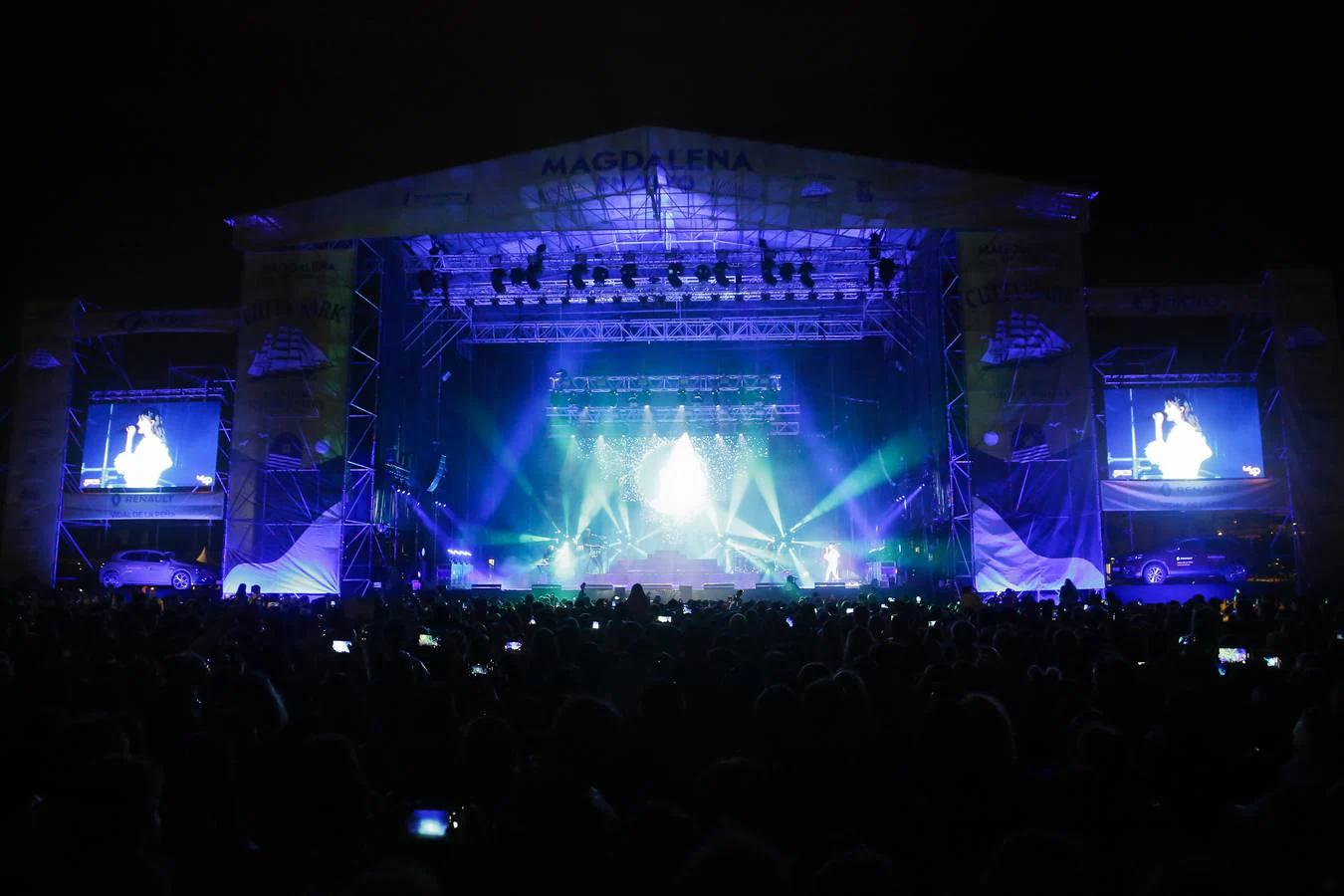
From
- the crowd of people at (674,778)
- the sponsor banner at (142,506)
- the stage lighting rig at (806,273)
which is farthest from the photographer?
the sponsor banner at (142,506)

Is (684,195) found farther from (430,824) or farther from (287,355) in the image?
(430,824)

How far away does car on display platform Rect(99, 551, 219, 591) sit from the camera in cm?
2431

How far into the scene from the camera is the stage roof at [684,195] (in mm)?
20438

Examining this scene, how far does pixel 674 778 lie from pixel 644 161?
17.9 meters

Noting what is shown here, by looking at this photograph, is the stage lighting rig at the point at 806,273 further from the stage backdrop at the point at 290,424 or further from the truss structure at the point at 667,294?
the stage backdrop at the point at 290,424

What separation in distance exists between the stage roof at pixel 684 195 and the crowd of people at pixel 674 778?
15027 millimetres

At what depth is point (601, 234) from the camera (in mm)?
22438

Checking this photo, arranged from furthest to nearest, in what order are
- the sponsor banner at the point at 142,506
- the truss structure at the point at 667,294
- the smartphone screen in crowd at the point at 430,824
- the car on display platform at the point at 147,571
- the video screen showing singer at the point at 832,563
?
the video screen showing singer at the point at 832,563 → the car on display platform at the point at 147,571 → the sponsor banner at the point at 142,506 → the truss structure at the point at 667,294 → the smartphone screen in crowd at the point at 430,824

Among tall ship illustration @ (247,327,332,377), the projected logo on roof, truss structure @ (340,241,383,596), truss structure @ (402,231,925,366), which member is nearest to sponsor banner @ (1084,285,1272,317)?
truss structure @ (402,231,925,366)

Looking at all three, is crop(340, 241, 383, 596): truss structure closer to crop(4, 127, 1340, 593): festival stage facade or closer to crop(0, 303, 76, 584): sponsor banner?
crop(4, 127, 1340, 593): festival stage facade

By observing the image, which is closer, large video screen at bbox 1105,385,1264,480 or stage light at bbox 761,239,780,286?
stage light at bbox 761,239,780,286

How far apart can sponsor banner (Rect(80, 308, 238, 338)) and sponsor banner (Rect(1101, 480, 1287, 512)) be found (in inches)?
860

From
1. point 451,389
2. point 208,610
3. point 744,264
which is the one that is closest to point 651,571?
point 451,389

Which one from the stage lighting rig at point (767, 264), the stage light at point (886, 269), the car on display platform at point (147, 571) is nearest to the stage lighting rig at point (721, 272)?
the stage lighting rig at point (767, 264)
